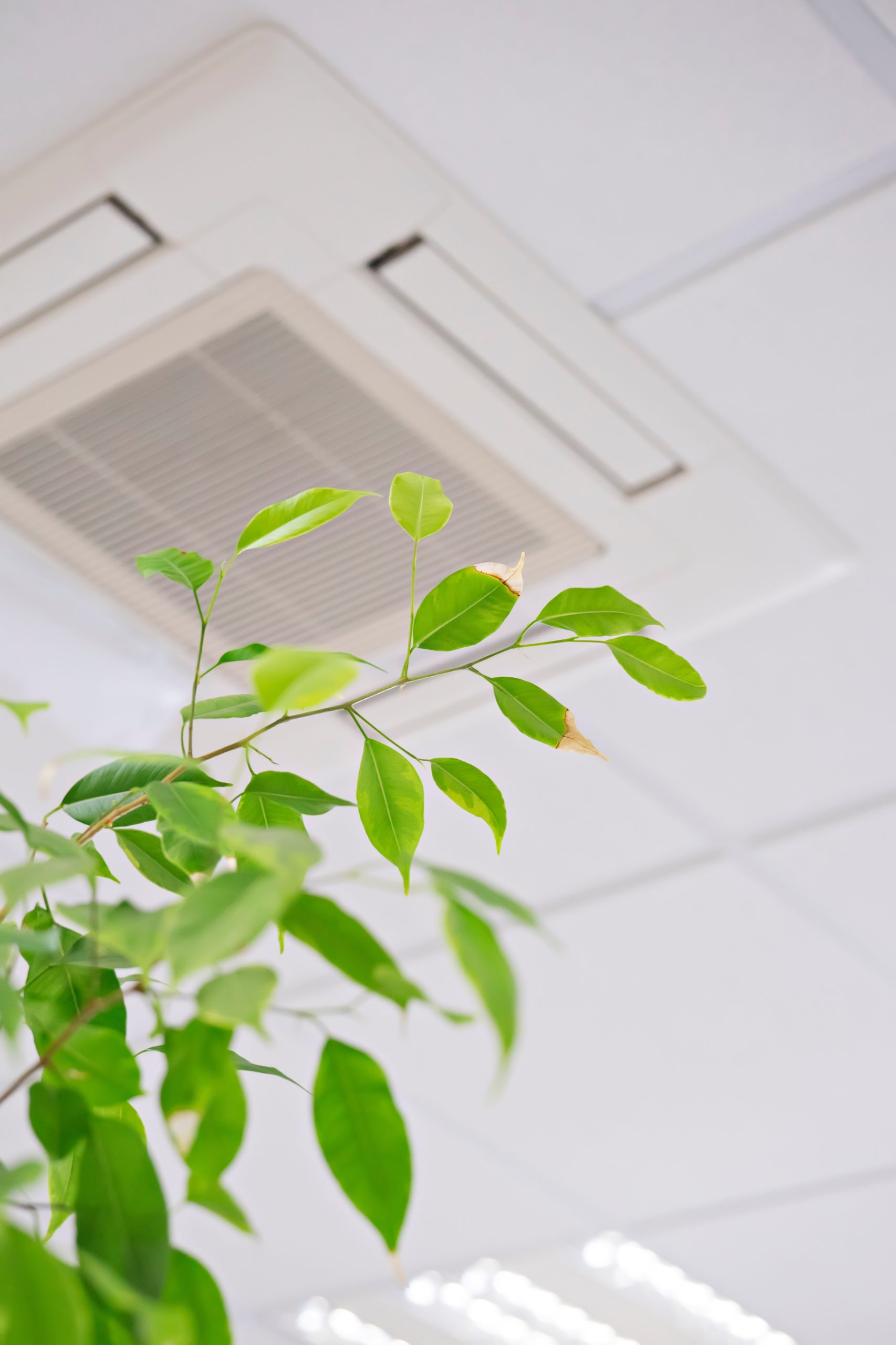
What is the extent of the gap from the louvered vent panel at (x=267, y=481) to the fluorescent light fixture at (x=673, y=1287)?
5.81 ft

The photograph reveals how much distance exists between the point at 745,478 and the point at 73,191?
0.59 metres

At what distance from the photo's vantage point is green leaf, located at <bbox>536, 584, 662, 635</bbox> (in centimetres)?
41

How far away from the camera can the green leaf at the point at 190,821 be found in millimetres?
310

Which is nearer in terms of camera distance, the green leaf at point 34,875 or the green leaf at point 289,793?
the green leaf at point 34,875

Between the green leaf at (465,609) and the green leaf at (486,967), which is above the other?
the green leaf at (465,609)

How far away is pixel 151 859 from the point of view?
0.41 metres

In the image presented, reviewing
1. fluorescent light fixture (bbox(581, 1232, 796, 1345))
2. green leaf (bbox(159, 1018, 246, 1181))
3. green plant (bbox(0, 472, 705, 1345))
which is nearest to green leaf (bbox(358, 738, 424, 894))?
green plant (bbox(0, 472, 705, 1345))

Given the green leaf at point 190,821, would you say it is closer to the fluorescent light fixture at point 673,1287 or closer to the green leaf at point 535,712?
the green leaf at point 535,712

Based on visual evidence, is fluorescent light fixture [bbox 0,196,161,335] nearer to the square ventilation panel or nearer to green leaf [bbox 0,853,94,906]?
the square ventilation panel

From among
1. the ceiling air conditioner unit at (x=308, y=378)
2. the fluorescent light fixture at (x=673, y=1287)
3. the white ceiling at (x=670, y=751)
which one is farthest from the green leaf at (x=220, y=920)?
the fluorescent light fixture at (x=673, y=1287)

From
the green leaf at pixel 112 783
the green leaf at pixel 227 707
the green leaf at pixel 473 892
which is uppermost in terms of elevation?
the green leaf at pixel 227 707

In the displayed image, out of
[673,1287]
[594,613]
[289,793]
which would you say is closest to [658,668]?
[594,613]

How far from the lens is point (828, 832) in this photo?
149cm

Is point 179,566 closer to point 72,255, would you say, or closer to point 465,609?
point 465,609
